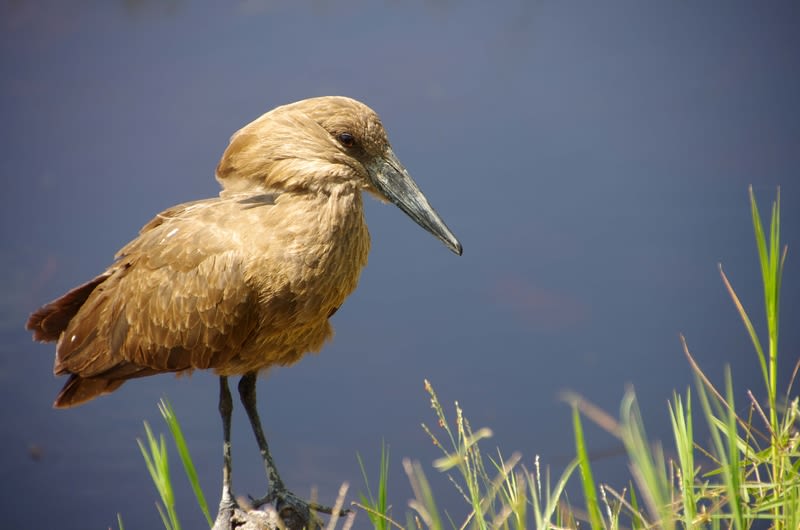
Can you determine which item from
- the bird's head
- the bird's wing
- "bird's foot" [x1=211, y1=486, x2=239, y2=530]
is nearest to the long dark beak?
the bird's head

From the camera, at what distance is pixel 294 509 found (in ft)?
7.63

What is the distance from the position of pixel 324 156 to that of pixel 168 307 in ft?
1.95

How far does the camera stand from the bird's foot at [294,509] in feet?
7.59

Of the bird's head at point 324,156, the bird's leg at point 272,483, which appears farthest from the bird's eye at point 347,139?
the bird's leg at point 272,483

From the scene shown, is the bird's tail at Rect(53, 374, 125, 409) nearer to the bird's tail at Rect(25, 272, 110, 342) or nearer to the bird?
the bird

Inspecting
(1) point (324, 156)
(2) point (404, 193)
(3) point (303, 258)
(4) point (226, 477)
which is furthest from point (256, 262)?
(4) point (226, 477)

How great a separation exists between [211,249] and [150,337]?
1.07ft

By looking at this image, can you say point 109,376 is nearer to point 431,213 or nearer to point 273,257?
point 273,257

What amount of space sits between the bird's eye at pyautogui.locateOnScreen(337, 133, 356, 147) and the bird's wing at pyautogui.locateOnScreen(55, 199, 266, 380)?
371mm

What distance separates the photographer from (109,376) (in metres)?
2.27

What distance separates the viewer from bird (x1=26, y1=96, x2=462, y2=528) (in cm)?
200

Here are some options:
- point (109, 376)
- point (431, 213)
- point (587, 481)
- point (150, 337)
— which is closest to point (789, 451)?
point (587, 481)

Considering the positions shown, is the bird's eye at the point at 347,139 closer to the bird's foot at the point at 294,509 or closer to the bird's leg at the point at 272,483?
the bird's leg at the point at 272,483

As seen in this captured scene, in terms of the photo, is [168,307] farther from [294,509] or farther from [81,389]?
[294,509]
